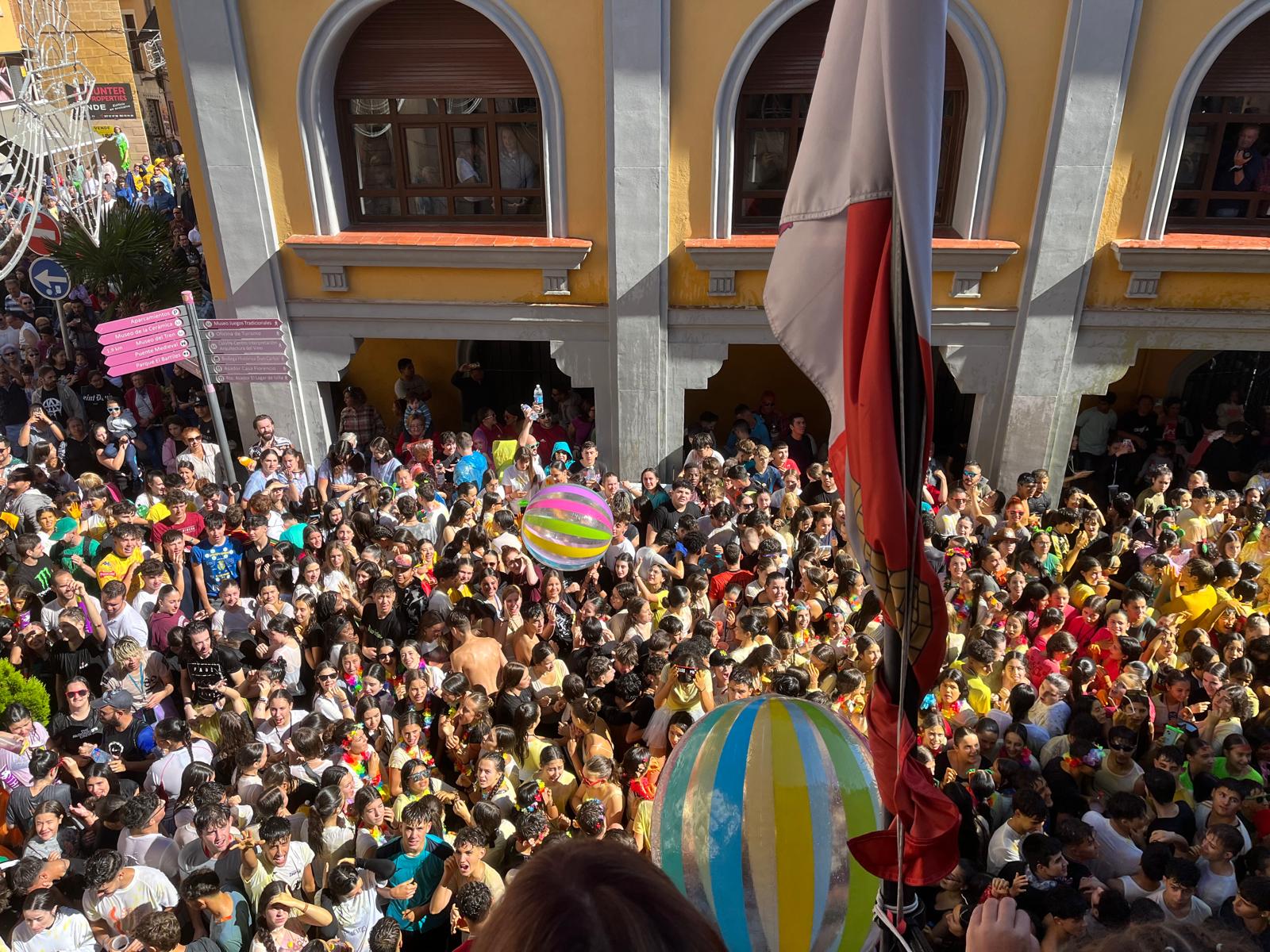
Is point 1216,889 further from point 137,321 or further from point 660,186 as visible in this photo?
point 137,321

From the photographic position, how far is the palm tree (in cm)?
1221

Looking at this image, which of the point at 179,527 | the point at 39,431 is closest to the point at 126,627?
the point at 179,527

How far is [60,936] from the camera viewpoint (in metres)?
4.46

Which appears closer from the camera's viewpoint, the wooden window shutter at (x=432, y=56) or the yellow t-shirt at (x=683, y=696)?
the yellow t-shirt at (x=683, y=696)

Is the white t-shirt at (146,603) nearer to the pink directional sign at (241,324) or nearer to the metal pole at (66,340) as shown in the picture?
the pink directional sign at (241,324)

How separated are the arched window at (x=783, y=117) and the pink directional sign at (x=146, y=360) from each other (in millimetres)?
5571

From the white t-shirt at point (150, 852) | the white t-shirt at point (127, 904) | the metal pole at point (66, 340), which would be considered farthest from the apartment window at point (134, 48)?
the white t-shirt at point (127, 904)

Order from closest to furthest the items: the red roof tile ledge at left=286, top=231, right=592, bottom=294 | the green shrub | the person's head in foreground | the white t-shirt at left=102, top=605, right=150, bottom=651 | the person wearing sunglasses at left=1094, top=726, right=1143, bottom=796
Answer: the person's head in foreground → the person wearing sunglasses at left=1094, top=726, right=1143, bottom=796 → the green shrub → the white t-shirt at left=102, top=605, right=150, bottom=651 → the red roof tile ledge at left=286, top=231, right=592, bottom=294

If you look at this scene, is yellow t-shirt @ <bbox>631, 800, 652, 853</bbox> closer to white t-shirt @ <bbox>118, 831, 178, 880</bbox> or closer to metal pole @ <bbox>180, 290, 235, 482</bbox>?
white t-shirt @ <bbox>118, 831, 178, 880</bbox>

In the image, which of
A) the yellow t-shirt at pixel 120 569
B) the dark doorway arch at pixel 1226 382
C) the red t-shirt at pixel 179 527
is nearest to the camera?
the yellow t-shirt at pixel 120 569

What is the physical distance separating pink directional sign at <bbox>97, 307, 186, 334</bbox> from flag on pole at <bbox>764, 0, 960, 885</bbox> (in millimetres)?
6562

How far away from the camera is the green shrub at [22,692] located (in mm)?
5828

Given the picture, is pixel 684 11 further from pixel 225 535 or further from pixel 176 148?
pixel 176 148

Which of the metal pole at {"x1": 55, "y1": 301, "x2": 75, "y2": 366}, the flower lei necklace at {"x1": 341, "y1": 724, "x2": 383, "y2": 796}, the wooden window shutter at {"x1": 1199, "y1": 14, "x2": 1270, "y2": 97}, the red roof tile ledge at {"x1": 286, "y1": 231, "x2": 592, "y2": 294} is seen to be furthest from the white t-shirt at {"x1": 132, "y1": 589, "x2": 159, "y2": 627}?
the wooden window shutter at {"x1": 1199, "y1": 14, "x2": 1270, "y2": 97}
